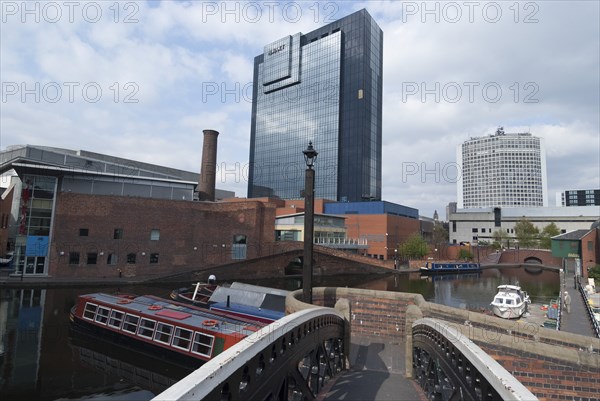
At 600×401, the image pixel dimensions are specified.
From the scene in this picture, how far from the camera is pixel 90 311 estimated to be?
55.2 feet

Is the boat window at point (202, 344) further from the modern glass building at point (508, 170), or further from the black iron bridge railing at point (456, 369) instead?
the modern glass building at point (508, 170)

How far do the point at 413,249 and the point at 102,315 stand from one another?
5119cm

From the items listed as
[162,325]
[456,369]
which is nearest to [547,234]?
[162,325]

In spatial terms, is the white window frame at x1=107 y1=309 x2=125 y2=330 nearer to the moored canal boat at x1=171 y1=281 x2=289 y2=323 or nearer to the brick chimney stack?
the moored canal boat at x1=171 y1=281 x2=289 y2=323

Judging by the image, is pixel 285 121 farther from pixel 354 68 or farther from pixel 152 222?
pixel 152 222

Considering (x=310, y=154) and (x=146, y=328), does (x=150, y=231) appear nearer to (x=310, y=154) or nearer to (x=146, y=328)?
(x=146, y=328)

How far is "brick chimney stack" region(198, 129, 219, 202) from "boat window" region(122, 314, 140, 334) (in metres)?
29.4

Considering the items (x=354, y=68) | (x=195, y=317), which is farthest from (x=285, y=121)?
(x=195, y=317)

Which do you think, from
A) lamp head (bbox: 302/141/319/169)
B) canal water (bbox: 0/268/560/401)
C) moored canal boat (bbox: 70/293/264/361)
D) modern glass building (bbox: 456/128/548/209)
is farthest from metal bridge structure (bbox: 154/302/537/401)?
modern glass building (bbox: 456/128/548/209)

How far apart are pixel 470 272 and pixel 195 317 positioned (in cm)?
5388

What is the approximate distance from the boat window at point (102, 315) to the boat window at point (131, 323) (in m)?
1.44

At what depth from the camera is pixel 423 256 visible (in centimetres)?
6034

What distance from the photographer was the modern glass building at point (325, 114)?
3469 inches

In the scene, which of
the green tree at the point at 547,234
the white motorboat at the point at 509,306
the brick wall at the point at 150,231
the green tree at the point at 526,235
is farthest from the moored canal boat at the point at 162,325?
the green tree at the point at 547,234
